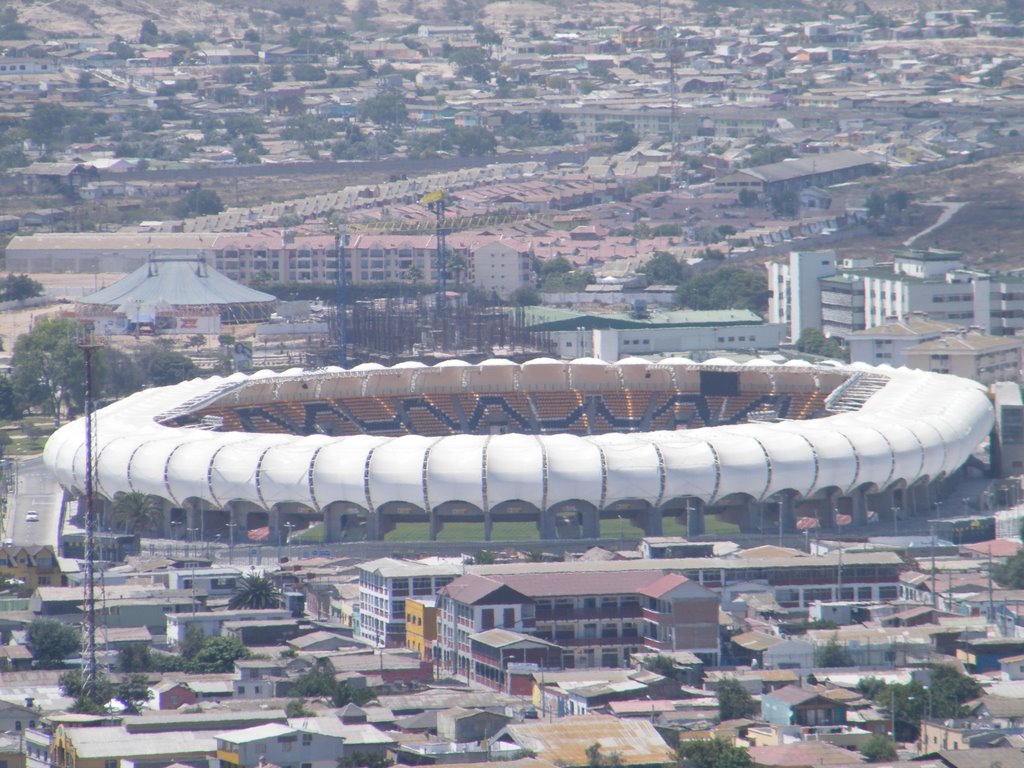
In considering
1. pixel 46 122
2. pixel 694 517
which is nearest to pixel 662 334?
pixel 694 517

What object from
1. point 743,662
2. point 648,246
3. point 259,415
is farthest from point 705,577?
point 648,246

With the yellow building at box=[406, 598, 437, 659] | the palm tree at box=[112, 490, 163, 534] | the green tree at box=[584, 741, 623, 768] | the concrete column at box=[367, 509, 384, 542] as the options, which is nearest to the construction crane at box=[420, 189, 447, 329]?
the palm tree at box=[112, 490, 163, 534]

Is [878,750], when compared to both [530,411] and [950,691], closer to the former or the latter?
[950,691]

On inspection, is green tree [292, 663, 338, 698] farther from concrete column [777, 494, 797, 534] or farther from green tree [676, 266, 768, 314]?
green tree [676, 266, 768, 314]

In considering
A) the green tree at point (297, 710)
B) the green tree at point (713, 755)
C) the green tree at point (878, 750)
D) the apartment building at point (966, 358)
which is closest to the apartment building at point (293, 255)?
the apartment building at point (966, 358)

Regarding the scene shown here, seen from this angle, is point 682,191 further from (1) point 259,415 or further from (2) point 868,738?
(2) point 868,738

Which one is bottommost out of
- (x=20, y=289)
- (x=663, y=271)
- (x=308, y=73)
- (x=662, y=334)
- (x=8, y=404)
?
(x=8, y=404)

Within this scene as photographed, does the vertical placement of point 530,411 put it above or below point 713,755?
above

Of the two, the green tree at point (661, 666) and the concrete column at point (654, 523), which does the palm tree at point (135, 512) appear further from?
the green tree at point (661, 666)
